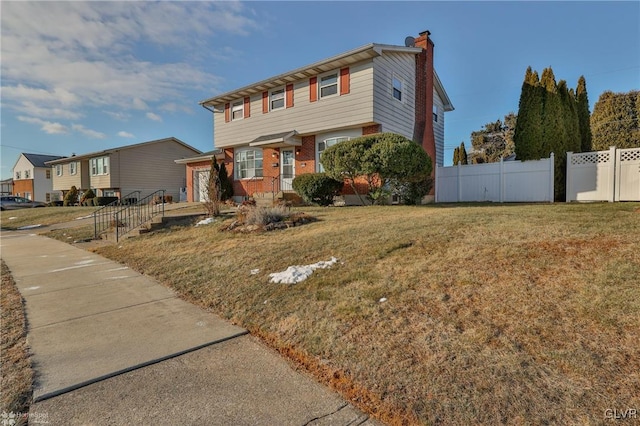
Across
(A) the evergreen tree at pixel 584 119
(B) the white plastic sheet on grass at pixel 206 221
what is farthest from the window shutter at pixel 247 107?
(A) the evergreen tree at pixel 584 119

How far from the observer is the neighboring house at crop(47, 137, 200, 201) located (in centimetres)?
3075

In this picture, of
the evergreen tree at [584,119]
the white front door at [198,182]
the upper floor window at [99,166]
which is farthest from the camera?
the upper floor window at [99,166]

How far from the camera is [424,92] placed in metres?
18.1

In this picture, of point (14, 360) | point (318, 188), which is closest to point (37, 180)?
point (318, 188)

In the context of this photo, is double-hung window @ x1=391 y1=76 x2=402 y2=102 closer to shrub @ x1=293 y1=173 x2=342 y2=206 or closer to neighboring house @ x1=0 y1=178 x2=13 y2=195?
shrub @ x1=293 y1=173 x2=342 y2=206

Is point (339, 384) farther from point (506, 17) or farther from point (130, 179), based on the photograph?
point (130, 179)

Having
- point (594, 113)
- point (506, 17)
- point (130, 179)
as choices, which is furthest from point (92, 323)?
point (594, 113)

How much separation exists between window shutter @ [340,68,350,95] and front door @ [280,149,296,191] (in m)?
4.23

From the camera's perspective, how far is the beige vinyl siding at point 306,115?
14250mm

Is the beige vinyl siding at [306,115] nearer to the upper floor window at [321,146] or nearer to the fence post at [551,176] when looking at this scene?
the upper floor window at [321,146]

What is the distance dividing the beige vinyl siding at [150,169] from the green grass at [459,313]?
94.0 feet

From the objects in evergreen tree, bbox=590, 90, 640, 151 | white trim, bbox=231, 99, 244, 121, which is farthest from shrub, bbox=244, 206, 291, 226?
evergreen tree, bbox=590, 90, 640, 151

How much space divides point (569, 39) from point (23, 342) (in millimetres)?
19091

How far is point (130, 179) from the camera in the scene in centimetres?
Result: 3156
